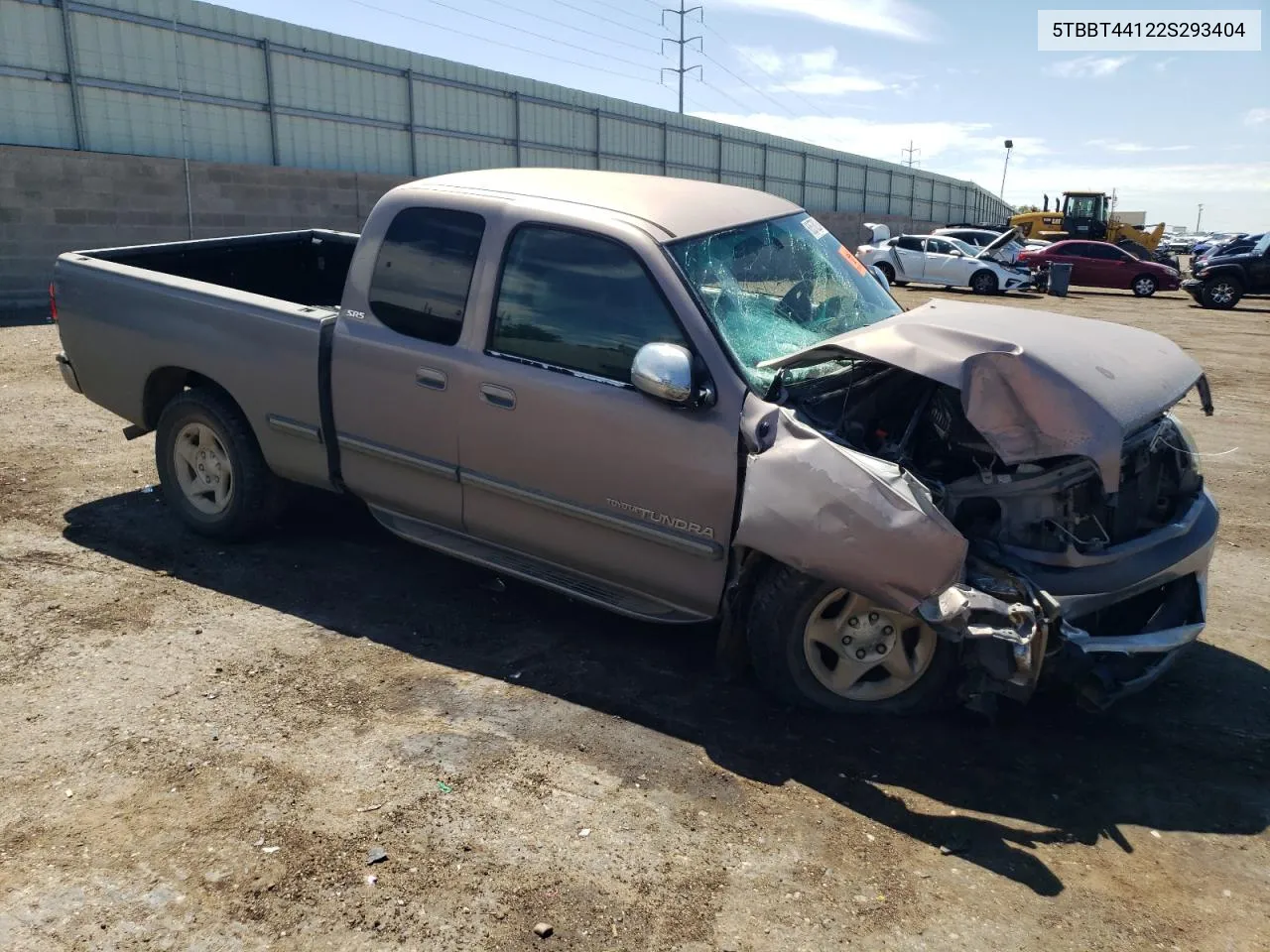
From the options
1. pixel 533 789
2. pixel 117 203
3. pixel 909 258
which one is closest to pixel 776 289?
pixel 533 789

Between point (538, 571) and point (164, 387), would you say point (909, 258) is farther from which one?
point (538, 571)

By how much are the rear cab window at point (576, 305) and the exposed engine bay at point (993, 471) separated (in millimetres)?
708

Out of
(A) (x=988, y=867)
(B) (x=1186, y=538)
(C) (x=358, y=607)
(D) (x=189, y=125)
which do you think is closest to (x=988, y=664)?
(A) (x=988, y=867)

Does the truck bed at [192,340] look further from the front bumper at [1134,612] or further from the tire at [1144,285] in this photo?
the tire at [1144,285]

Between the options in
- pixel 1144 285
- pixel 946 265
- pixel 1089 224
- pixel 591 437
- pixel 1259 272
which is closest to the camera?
pixel 591 437

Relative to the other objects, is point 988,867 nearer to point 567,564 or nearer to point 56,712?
point 567,564

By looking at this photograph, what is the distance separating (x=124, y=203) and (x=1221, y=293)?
2431cm

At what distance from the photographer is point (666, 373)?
373cm

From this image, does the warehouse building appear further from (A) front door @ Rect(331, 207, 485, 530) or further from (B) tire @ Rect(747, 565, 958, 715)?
(B) tire @ Rect(747, 565, 958, 715)

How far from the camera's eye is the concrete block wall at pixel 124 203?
1436 cm

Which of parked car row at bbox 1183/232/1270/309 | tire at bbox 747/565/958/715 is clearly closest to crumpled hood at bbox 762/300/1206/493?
tire at bbox 747/565/958/715

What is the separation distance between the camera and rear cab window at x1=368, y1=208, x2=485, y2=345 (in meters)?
4.50

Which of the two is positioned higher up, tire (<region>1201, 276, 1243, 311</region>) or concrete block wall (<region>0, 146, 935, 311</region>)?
concrete block wall (<region>0, 146, 935, 311</region>)

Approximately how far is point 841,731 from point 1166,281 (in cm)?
2931
